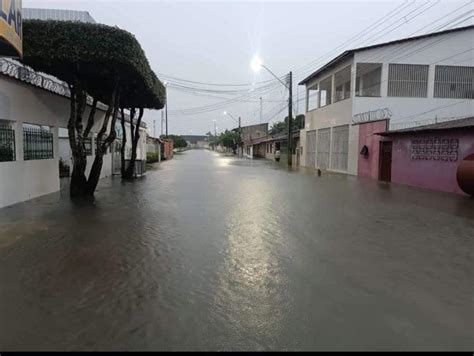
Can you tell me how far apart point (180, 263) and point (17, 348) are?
253cm

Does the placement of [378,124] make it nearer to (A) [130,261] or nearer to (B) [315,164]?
(B) [315,164]

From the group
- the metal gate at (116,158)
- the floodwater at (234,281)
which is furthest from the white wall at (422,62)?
the floodwater at (234,281)

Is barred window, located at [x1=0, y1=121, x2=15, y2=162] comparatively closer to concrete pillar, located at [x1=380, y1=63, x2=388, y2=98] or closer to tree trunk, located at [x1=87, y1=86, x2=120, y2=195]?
tree trunk, located at [x1=87, y1=86, x2=120, y2=195]

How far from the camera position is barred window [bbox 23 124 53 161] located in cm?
1133

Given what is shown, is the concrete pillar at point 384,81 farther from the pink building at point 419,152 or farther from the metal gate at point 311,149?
the metal gate at point 311,149

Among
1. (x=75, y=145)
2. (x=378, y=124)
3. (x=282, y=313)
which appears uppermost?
(x=378, y=124)

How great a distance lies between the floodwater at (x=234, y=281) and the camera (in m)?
3.39

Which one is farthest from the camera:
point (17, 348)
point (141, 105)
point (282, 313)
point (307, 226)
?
point (141, 105)

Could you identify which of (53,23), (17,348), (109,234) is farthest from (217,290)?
(53,23)

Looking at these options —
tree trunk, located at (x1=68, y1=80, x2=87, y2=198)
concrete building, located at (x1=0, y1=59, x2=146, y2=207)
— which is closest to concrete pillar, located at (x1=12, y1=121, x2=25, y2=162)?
concrete building, located at (x1=0, y1=59, x2=146, y2=207)

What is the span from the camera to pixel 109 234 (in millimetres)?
7148

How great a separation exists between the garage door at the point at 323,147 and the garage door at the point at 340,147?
3.66 ft

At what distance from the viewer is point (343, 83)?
102ft

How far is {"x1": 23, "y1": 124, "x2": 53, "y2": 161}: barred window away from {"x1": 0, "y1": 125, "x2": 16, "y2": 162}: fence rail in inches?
29.5
